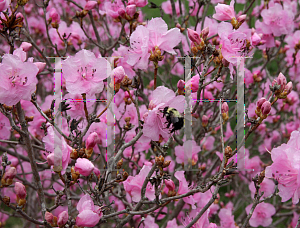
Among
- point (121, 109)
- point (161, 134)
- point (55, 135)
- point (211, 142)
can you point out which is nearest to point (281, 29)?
point (211, 142)

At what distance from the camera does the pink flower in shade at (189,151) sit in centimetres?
170

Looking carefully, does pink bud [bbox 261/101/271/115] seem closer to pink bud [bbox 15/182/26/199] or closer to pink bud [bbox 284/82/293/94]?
pink bud [bbox 284/82/293/94]

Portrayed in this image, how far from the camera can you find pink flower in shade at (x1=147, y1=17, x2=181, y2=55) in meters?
1.34

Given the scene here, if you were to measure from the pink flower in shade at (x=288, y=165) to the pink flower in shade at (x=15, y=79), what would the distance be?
1086 mm

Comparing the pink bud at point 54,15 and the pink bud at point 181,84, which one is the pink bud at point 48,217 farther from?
the pink bud at point 54,15

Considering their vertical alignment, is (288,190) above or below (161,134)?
below

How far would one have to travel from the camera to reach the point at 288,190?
132 cm

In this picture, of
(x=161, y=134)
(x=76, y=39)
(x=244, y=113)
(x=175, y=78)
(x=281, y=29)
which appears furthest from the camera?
(x=175, y=78)

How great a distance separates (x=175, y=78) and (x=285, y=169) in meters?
3.09

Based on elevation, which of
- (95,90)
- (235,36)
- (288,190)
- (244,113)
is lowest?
(288,190)

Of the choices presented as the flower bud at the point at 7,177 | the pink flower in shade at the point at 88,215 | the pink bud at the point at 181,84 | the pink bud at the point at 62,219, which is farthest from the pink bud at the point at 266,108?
the flower bud at the point at 7,177

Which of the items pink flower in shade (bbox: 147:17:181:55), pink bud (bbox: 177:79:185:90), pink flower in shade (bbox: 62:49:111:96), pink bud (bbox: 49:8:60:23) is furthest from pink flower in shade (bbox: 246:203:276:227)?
pink bud (bbox: 49:8:60:23)

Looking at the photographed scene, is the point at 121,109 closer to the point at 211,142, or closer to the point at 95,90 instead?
the point at 95,90

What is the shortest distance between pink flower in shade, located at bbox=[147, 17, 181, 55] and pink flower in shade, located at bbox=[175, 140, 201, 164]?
57 centimetres
